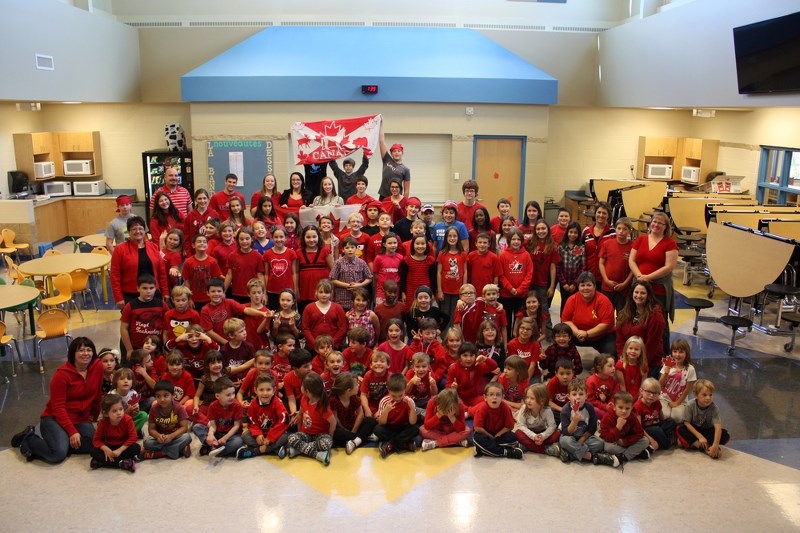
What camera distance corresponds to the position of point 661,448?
6.26m

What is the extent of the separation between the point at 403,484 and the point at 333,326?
208cm

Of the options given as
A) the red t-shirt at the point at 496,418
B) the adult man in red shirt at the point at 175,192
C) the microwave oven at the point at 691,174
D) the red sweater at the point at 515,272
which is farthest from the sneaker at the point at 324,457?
the microwave oven at the point at 691,174

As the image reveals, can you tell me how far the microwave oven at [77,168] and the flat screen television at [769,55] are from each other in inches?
516

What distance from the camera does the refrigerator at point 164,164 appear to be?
48.9ft

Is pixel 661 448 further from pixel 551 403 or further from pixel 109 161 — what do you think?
pixel 109 161

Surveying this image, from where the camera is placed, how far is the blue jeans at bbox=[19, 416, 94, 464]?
5941mm

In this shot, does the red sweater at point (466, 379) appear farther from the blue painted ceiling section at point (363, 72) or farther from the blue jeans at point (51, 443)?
the blue painted ceiling section at point (363, 72)

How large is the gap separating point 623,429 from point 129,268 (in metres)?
5.44

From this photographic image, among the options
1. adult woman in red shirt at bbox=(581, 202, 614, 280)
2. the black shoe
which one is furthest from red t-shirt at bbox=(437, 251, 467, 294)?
the black shoe

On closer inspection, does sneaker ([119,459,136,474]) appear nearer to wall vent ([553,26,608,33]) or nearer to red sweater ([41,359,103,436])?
red sweater ([41,359,103,436])

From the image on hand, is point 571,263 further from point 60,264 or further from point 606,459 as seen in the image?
point 60,264

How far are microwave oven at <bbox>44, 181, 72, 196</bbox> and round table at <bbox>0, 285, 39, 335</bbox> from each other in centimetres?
706

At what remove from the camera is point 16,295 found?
317 inches

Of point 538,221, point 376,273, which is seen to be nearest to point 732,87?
point 538,221
